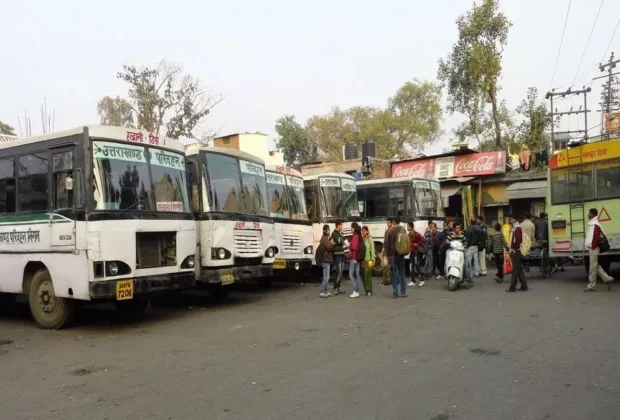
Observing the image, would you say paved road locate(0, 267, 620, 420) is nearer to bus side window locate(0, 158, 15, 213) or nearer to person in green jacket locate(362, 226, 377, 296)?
person in green jacket locate(362, 226, 377, 296)

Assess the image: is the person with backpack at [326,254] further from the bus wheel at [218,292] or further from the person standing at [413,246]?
the person standing at [413,246]

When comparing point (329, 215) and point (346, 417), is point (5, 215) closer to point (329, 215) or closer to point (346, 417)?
point (346, 417)

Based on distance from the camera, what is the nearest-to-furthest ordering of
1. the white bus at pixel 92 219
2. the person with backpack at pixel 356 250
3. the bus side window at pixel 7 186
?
the white bus at pixel 92 219 → the bus side window at pixel 7 186 → the person with backpack at pixel 356 250

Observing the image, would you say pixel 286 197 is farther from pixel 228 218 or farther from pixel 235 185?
pixel 228 218

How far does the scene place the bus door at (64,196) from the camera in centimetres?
820

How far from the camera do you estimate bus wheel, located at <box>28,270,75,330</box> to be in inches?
345

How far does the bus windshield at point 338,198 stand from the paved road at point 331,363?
5.64m

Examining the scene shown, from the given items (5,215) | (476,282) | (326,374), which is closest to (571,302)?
(476,282)

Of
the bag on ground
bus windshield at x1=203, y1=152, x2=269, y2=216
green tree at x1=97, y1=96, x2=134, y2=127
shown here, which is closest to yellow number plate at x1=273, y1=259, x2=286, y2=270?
bus windshield at x1=203, y1=152, x2=269, y2=216

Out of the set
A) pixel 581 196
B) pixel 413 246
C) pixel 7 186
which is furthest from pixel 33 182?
pixel 581 196

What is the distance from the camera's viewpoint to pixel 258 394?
5176 millimetres

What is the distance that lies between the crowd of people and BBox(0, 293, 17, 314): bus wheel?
21.7ft

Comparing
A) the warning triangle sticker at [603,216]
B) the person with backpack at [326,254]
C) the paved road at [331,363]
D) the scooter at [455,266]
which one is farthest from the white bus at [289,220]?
the warning triangle sticker at [603,216]

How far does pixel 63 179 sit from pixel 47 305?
2.28 metres
